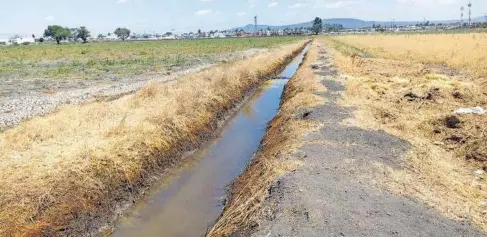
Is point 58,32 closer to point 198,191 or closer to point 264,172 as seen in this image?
point 198,191

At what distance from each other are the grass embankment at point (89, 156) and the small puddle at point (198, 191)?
62cm

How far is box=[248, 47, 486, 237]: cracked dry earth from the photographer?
7.38 m

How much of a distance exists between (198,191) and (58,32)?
179m

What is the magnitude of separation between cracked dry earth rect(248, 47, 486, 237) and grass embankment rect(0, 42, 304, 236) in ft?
15.8

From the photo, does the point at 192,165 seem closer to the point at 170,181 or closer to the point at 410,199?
the point at 170,181

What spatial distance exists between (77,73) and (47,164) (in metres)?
30.1

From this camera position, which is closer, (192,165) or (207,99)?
(192,165)

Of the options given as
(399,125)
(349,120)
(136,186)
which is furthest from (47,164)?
(399,125)

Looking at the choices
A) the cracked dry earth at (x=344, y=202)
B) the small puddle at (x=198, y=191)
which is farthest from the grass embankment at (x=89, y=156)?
the cracked dry earth at (x=344, y=202)

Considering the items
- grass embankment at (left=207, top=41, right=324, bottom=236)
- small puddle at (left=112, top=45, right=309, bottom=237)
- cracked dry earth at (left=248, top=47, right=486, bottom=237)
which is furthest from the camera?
small puddle at (left=112, top=45, right=309, bottom=237)

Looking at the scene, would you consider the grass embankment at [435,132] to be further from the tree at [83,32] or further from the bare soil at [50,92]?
the tree at [83,32]

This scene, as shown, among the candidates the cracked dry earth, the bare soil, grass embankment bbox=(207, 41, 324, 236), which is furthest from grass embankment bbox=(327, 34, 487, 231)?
the bare soil

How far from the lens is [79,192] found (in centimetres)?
1046

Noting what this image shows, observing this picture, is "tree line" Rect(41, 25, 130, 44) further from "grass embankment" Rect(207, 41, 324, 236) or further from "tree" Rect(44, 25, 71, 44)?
"grass embankment" Rect(207, 41, 324, 236)
